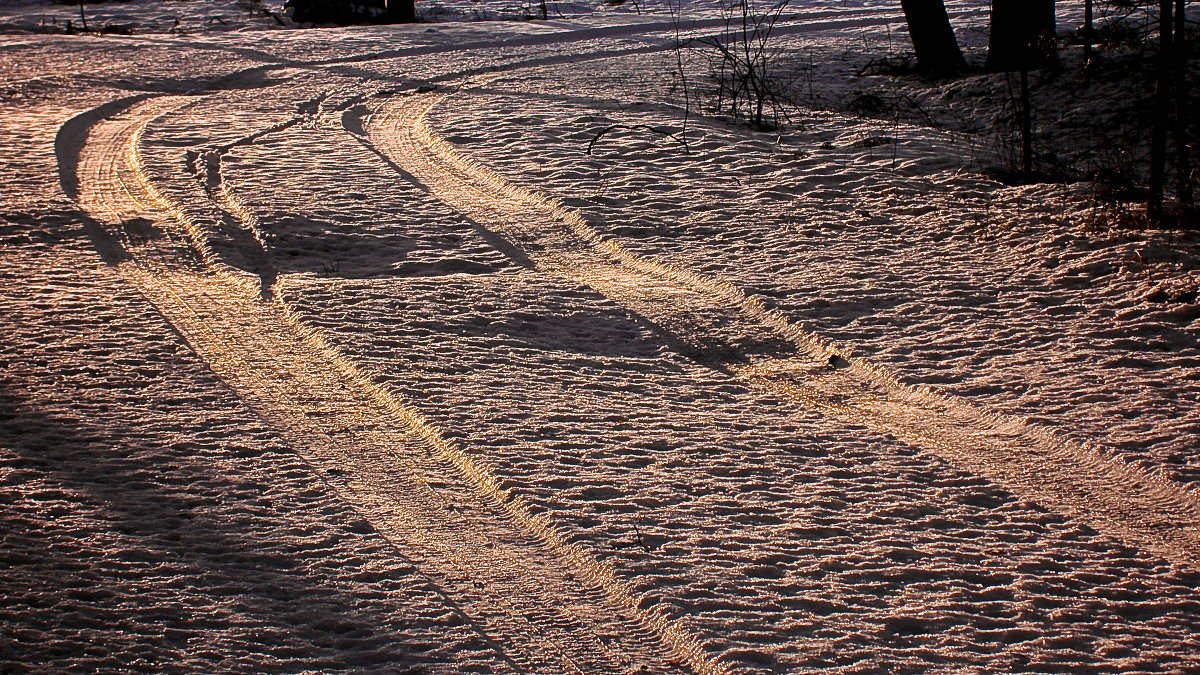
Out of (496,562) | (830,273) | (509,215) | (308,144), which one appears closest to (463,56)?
(308,144)

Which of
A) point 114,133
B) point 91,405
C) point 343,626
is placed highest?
point 114,133

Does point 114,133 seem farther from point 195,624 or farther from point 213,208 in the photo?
point 195,624

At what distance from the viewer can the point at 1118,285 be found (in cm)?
489

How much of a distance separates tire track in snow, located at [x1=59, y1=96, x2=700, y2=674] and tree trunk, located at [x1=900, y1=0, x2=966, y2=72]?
8177 millimetres

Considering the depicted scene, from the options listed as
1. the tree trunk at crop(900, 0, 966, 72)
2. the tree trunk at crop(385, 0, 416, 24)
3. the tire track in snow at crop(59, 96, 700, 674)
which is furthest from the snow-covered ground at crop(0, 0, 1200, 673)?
the tree trunk at crop(385, 0, 416, 24)

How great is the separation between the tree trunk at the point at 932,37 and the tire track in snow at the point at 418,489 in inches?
322

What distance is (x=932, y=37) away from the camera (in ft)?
35.7

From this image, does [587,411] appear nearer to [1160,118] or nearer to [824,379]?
[824,379]

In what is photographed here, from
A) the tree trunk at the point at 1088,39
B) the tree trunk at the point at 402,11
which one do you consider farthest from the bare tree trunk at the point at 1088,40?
the tree trunk at the point at 402,11

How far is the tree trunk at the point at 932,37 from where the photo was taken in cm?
1088

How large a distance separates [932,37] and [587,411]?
8.51 m

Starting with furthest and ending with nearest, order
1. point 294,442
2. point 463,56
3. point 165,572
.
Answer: point 463,56, point 294,442, point 165,572

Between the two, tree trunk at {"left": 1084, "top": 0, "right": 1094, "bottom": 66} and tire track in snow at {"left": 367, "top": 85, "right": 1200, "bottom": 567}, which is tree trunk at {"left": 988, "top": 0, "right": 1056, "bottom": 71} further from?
tire track in snow at {"left": 367, "top": 85, "right": 1200, "bottom": 567}

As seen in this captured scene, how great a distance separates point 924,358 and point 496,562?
2242 mm
